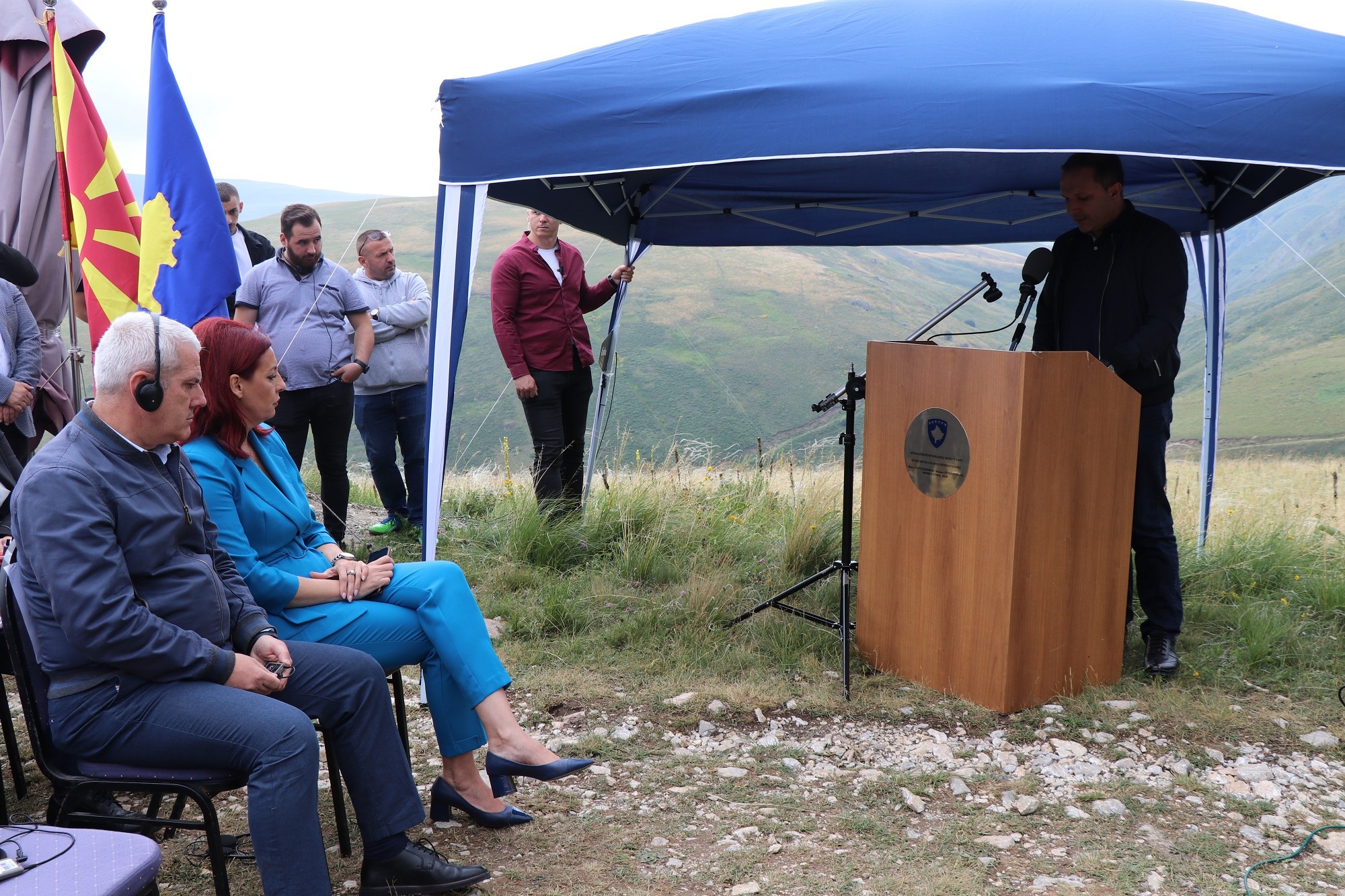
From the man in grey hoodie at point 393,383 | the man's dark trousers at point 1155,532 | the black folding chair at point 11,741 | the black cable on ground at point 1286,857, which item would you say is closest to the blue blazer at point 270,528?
the black folding chair at point 11,741

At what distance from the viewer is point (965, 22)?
3615 mm

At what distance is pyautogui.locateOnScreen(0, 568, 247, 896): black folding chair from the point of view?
1.92 metres

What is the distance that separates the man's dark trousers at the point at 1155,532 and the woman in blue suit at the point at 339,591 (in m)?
2.34

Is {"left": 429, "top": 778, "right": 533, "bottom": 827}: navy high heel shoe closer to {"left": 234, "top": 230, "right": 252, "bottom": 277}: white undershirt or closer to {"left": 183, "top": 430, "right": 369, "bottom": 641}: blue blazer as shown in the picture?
{"left": 183, "top": 430, "right": 369, "bottom": 641}: blue blazer

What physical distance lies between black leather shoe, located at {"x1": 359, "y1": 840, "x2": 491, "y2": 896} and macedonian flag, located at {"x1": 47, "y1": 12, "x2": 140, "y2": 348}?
2.53m

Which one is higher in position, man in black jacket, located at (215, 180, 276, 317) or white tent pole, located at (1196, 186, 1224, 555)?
man in black jacket, located at (215, 180, 276, 317)

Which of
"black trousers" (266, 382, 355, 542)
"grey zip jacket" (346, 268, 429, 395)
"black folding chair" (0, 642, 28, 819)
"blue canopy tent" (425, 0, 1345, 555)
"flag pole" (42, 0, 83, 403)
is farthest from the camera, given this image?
"grey zip jacket" (346, 268, 429, 395)

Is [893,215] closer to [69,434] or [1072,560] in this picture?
[1072,560]

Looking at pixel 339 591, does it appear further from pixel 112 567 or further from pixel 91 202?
pixel 91 202

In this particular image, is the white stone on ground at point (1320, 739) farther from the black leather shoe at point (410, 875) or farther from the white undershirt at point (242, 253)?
the white undershirt at point (242, 253)

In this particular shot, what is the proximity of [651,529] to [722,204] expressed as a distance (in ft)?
6.11

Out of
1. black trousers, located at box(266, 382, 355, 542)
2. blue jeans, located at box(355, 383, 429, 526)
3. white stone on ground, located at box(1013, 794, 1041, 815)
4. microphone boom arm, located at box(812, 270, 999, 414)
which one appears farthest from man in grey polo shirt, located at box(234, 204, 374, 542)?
white stone on ground, located at box(1013, 794, 1041, 815)

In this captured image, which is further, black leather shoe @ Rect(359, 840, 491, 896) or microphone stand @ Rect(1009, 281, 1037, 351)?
microphone stand @ Rect(1009, 281, 1037, 351)

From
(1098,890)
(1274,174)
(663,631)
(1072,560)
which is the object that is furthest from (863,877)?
(1274,174)
